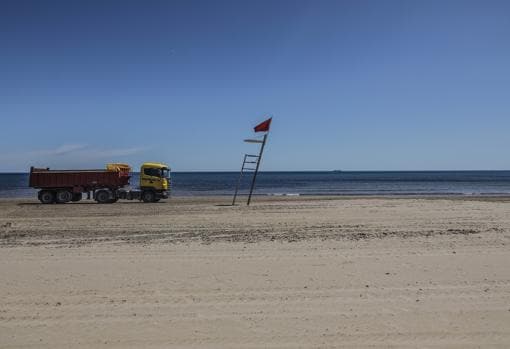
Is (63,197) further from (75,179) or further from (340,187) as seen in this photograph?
(340,187)

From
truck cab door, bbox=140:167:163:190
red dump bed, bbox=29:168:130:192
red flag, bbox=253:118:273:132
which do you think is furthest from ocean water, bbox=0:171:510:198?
red flag, bbox=253:118:273:132

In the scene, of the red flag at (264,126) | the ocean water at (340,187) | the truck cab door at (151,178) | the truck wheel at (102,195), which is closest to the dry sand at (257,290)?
the red flag at (264,126)

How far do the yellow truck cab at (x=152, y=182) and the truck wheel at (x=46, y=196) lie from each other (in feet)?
18.9

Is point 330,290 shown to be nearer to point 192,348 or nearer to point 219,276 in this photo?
point 219,276

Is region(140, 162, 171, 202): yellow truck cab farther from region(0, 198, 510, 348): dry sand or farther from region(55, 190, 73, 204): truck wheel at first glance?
region(0, 198, 510, 348): dry sand

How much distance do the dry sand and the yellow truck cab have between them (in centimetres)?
1564

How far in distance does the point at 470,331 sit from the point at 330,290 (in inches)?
81.9

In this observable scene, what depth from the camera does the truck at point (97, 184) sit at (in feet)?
90.0

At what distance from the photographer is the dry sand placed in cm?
494

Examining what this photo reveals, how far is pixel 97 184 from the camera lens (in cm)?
2769

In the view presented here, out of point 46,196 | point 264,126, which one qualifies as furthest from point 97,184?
point 264,126

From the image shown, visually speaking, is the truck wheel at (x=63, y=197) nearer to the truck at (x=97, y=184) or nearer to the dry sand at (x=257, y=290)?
the truck at (x=97, y=184)

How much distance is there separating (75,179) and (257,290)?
2407 centimetres

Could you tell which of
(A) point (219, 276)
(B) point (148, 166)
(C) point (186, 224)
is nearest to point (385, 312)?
(A) point (219, 276)
